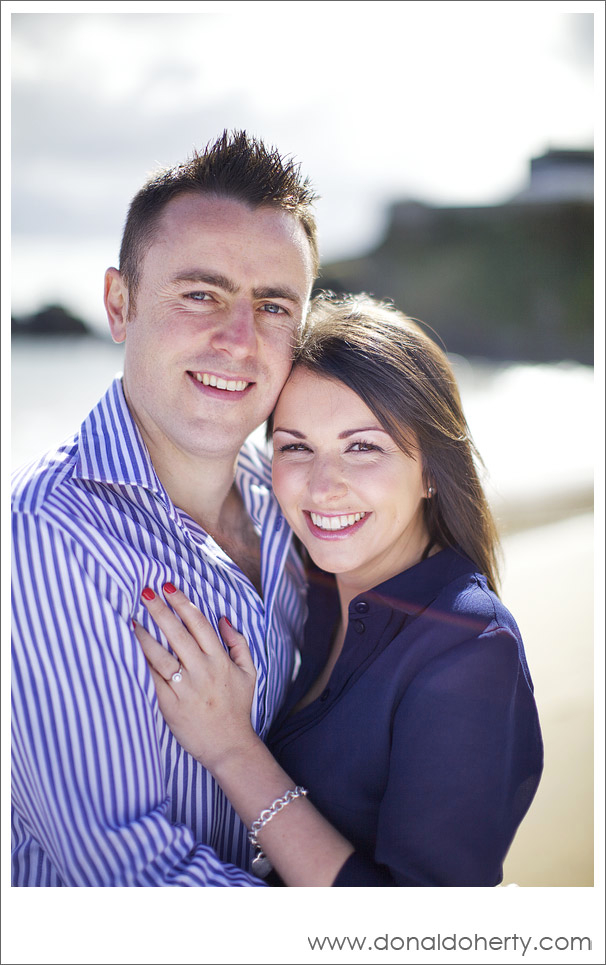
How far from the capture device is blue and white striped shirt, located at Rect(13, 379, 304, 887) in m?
1.50

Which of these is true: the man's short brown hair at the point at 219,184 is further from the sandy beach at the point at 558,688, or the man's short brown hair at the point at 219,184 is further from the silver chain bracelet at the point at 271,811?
the sandy beach at the point at 558,688

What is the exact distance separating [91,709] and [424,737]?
763 millimetres

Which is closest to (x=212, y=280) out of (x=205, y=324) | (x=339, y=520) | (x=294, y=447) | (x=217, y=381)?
(x=205, y=324)

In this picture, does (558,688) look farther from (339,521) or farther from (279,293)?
(279,293)

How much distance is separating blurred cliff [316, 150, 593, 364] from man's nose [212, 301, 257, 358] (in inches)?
774

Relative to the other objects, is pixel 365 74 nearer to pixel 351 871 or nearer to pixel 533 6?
pixel 533 6

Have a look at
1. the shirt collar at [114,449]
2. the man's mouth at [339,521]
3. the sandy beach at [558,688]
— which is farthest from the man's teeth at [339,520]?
the sandy beach at [558,688]

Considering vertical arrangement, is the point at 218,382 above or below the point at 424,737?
above

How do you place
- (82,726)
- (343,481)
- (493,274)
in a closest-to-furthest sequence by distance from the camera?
(82,726) < (343,481) < (493,274)

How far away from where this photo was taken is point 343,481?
2.01m

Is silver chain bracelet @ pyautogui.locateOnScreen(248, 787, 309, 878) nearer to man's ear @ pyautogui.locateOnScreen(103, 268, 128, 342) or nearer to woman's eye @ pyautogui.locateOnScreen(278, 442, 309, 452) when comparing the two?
woman's eye @ pyautogui.locateOnScreen(278, 442, 309, 452)

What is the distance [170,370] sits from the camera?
81.4 inches

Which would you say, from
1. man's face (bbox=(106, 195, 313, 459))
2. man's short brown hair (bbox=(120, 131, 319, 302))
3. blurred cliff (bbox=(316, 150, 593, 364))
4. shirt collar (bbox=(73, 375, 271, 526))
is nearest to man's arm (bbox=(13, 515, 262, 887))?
shirt collar (bbox=(73, 375, 271, 526))

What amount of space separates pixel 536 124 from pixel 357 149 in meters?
10.1
